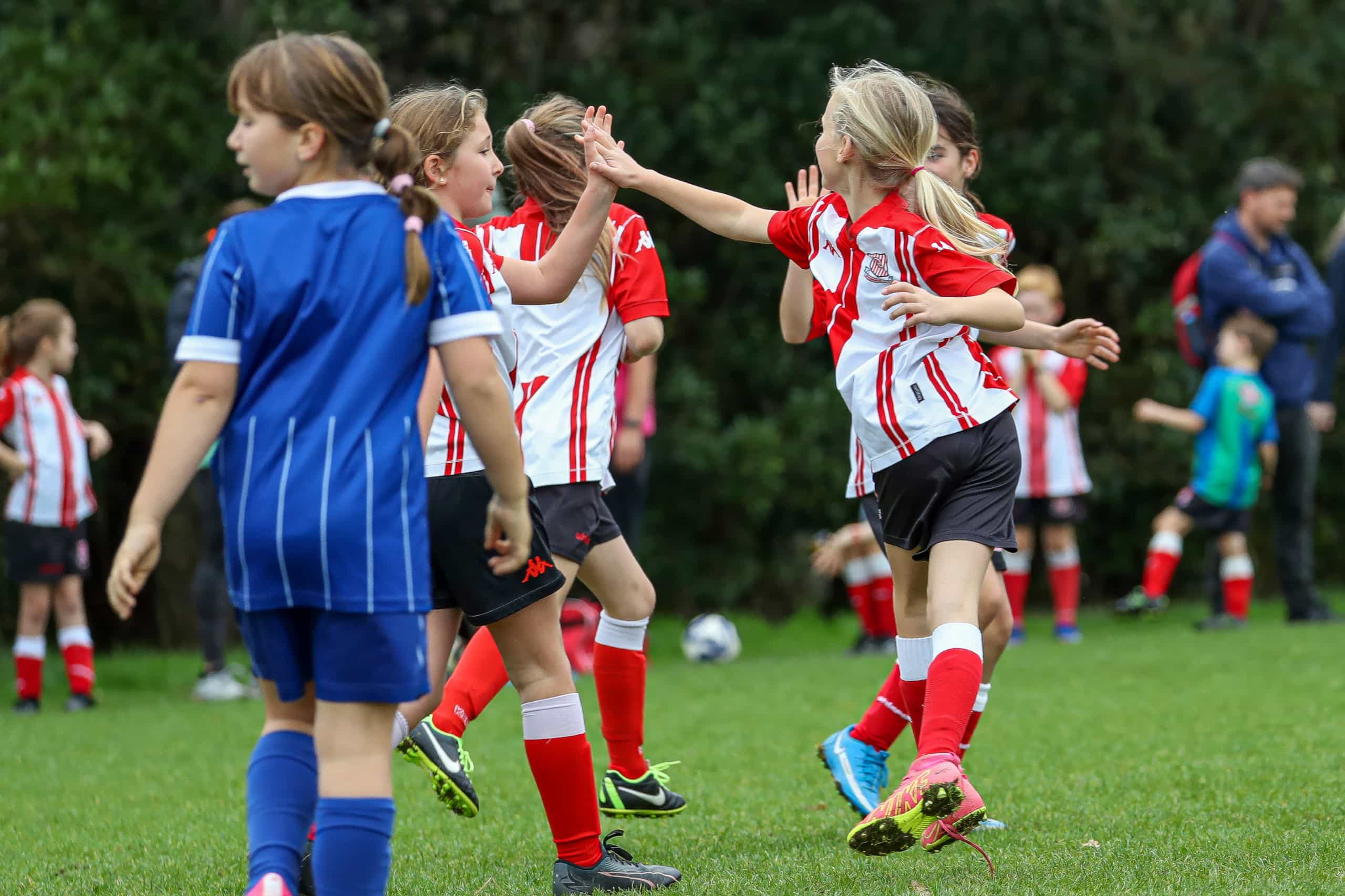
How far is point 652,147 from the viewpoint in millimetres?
12719

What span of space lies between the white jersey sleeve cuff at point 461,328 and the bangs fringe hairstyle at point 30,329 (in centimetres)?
638

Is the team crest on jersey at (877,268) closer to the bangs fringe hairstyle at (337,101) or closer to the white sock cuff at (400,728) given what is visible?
the bangs fringe hairstyle at (337,101)

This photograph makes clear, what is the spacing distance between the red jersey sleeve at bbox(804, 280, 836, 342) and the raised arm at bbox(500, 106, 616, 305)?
59 cm

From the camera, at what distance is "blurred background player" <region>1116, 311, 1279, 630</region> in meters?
10.2

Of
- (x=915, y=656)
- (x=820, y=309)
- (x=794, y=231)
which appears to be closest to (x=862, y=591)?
(x=915, y=656)

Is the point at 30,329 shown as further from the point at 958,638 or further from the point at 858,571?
the point at 958,638

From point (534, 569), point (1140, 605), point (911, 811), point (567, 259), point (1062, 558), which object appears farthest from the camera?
point (1140, 605)

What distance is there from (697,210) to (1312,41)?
11.8 metres

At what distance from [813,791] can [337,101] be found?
9.86ft

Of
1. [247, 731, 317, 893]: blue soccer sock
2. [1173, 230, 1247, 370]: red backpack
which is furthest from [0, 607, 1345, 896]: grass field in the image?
[1173, 230, 1247, 370]: red backpack

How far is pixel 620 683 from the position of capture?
438cm

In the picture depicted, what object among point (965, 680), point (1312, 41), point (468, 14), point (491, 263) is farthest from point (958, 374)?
point (1312, 41)

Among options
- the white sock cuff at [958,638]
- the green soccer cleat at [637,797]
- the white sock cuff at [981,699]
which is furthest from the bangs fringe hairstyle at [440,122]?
the white sock cuff at [981,699]

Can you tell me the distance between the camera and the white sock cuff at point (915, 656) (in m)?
4.06
